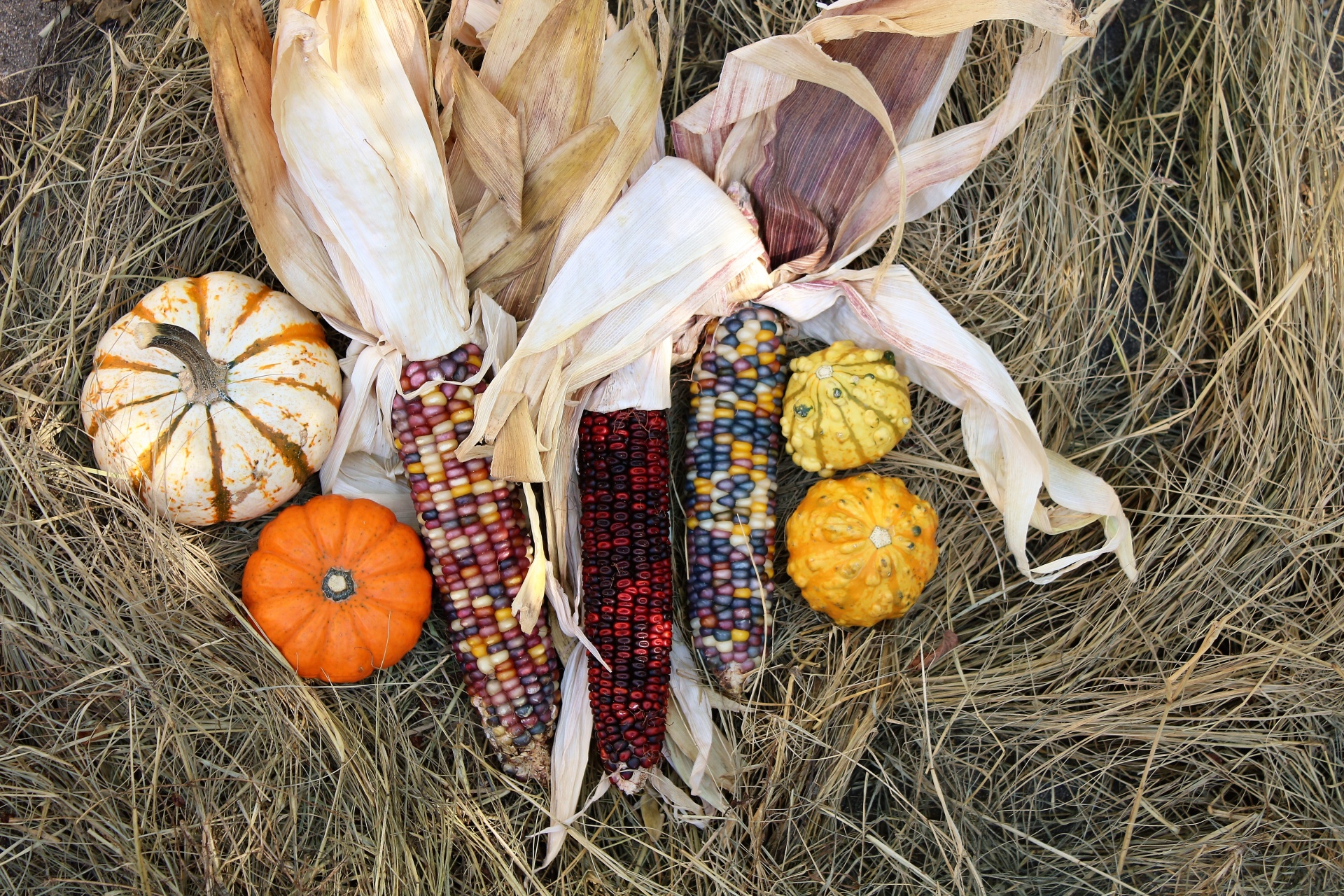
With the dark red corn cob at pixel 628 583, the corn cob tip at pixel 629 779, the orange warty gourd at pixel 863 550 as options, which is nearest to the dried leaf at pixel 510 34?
the dark red corn cob at pixel 628 583

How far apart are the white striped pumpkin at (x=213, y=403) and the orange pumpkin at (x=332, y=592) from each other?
19cm

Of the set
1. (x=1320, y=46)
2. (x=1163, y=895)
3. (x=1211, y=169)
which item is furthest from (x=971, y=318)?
(x=1163, y=895)

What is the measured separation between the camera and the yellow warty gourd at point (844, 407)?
253 cm

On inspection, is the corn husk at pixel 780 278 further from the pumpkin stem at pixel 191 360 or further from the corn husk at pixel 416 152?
the pumpkin stem at pixel 191 360

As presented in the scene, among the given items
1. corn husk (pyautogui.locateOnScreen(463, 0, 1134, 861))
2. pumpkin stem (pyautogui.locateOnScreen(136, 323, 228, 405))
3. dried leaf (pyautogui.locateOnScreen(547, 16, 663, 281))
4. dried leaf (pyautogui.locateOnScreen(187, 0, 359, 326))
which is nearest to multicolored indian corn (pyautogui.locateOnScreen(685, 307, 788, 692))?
corn husk (pyautogui.locateOnScreen(463, 0, 1134, 861))

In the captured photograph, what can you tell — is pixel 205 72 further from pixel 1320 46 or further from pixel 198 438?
pixel 1320 46

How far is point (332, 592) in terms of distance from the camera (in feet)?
8.18

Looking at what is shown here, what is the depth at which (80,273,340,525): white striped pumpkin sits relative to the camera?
245cm

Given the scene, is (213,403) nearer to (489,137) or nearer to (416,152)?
(416,152)

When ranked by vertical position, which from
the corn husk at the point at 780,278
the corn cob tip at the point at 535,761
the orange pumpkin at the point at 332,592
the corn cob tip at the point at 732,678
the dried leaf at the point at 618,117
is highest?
the dried leaf at the point at 618,117

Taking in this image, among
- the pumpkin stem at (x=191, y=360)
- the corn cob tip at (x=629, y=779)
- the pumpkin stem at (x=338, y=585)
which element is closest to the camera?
the pumpkin stem at (x=191, y=360)

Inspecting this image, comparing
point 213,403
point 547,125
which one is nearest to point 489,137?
point 547,125

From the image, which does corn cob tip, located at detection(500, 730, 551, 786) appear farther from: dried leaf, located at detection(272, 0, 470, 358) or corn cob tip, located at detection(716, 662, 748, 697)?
dried leaf, located at detection(272, 0, 470, 358)

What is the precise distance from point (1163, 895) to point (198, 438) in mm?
3195
